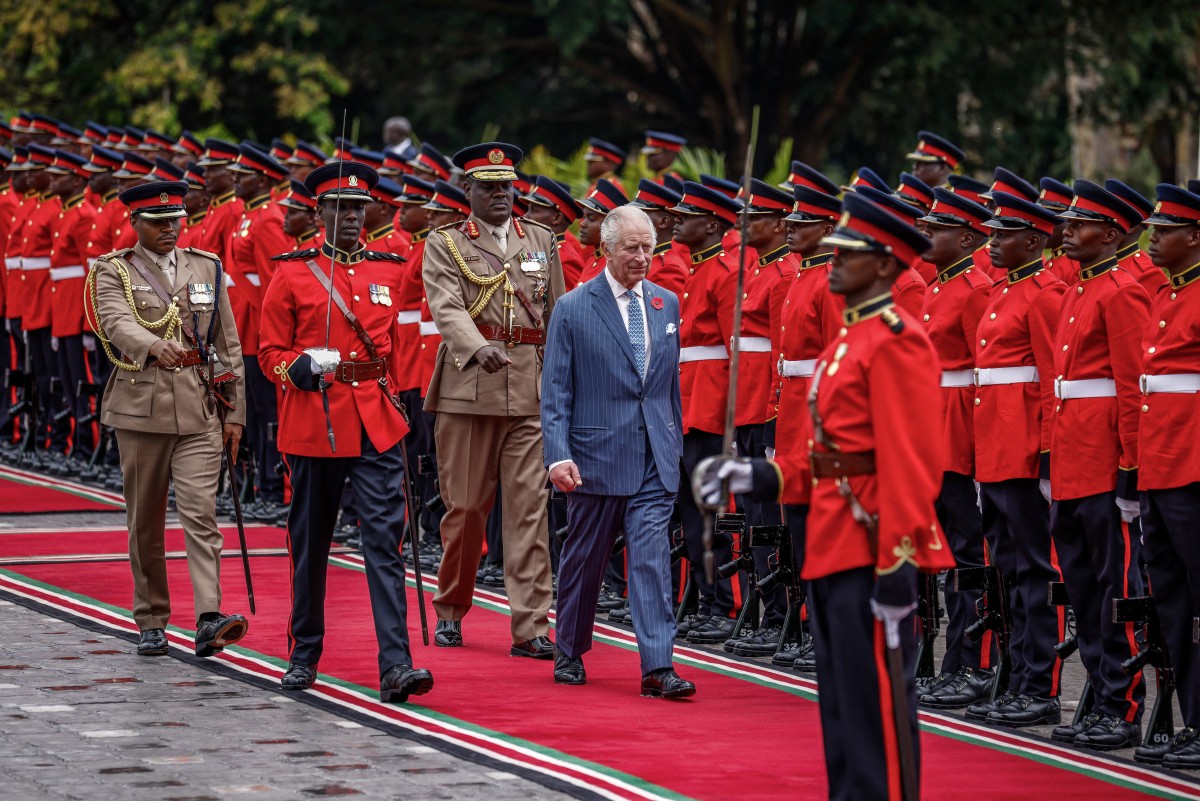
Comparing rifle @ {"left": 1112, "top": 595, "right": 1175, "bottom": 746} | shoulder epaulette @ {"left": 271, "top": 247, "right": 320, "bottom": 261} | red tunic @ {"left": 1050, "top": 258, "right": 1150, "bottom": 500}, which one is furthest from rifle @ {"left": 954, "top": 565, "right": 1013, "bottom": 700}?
shoulder epaulette @ {"left": 271, "top": 247, "right": 320, "bottom": 261}

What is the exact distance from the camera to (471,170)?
10.8 m

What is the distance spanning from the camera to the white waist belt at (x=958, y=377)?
32.9ft

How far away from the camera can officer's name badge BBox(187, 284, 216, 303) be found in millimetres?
10578

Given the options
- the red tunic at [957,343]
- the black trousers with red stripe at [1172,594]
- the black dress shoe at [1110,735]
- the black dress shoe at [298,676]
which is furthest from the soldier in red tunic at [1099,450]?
the black dress shoe at [298,676]

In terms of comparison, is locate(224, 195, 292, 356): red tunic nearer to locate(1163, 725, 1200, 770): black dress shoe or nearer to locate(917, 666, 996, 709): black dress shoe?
locate(917, 666, 996, 709): black dress shoe

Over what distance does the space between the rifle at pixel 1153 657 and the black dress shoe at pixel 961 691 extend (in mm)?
1042

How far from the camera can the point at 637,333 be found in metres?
9.93

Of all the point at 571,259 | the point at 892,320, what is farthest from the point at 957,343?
the point at 571,259

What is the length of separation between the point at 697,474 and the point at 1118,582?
2.77 metres

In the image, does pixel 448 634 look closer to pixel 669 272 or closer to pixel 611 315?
pixel 611 315

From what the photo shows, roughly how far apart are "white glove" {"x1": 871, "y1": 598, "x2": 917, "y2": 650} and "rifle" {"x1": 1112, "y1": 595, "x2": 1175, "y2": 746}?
2.39m

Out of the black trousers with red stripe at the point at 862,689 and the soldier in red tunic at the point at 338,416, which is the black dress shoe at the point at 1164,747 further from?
the soldier in red tunic at the point at 338,416

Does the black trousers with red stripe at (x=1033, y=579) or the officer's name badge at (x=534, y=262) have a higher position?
the officer's name badge at (x=534, y=262)

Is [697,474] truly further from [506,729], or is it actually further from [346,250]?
[346,250]
